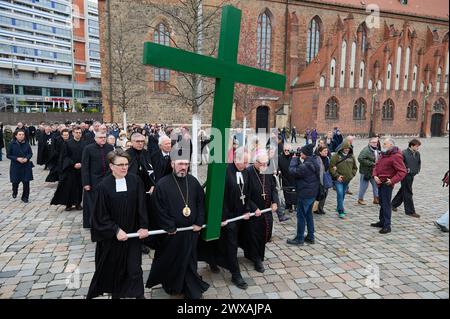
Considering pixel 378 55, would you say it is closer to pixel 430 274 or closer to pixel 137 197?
pixel 430 274

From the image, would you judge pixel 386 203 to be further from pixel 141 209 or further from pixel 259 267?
pixel 141 209

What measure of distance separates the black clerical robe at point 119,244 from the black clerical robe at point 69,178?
4.56 m

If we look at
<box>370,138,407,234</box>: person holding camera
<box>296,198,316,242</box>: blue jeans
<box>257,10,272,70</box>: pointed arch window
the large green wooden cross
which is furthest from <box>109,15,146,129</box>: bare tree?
the large green wooden cross

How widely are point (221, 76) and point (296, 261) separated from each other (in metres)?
3.00

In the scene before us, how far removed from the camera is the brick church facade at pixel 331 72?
29.3 m

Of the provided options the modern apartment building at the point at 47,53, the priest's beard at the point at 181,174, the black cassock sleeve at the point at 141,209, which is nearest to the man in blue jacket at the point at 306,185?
the priest's beard at the point at 181,174

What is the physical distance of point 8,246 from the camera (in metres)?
A: 5.39

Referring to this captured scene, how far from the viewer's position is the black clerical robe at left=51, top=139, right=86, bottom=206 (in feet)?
24.6

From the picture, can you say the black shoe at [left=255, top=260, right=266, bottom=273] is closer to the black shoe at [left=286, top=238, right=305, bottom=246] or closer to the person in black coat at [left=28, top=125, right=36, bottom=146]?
the black shoe at [left=286, top=238, right=305, bottom=246]

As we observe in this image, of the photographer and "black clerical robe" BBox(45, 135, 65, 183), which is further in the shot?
"black clerical robe" BBox(45, 135, 65, 183)

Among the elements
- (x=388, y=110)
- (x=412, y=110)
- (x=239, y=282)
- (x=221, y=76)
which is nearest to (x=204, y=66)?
(x=221, y=76)

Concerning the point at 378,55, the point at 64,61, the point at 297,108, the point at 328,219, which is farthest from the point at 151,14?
the point at 64,61

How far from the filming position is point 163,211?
146 inches

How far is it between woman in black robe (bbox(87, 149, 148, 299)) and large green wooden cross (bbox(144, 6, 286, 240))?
847 millimetres
